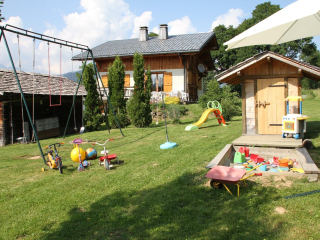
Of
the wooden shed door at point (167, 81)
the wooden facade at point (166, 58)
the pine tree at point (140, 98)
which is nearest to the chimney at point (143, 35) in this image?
the wooden facade at point (166, 58)

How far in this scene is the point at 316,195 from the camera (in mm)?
4613

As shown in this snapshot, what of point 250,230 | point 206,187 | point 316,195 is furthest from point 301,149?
point 250,230

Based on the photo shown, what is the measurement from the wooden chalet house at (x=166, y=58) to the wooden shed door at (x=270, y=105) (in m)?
12.5

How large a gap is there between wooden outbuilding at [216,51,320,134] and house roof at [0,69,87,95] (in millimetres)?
8535

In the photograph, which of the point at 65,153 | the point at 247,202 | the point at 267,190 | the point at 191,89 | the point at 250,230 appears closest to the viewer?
the point at 250,230

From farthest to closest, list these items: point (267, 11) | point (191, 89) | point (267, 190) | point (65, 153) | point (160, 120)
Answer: point (267, 11) → point (191, 89) → point (160, 120) → point (65, 153) → point (267, 190)

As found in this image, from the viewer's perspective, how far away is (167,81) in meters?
22.9

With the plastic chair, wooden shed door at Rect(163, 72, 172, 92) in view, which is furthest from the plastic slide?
wooden shed door at Rect(163, 72, 172, 92)

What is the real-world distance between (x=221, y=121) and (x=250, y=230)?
10.7m

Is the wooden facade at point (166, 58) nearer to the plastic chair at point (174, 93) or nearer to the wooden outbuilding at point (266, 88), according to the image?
the plastic chair at point (174, 93)

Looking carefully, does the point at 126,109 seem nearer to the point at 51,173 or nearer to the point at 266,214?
the point at 51,173

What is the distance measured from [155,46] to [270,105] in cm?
1594

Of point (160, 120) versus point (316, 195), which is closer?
point (316, 195)

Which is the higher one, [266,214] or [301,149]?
[301,149]
